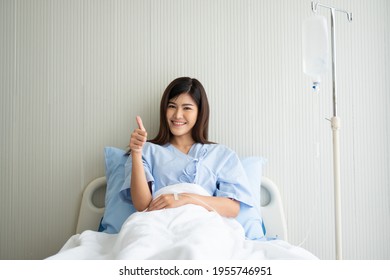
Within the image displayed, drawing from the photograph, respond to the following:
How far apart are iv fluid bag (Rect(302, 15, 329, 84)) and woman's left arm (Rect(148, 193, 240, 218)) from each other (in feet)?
2.00

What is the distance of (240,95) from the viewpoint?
174 centimetres

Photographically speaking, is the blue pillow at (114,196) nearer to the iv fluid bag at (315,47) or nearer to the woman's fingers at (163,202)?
the woman's fingers at (163,202)

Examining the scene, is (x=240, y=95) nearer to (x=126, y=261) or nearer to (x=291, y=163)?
(x=291, y=163)

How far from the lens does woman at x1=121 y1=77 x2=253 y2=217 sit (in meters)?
1.33

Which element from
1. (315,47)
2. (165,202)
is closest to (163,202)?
(165,202)

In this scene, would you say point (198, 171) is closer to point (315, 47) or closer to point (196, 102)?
point (196, 102)

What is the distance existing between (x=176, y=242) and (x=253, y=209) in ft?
1.80

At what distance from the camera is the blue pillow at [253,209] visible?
1.42 m

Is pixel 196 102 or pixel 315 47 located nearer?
pixel 315 47

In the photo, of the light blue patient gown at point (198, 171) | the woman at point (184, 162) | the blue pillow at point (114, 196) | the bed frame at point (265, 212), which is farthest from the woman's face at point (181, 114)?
the bed frame at point (265, 212)

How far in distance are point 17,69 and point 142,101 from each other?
68cm

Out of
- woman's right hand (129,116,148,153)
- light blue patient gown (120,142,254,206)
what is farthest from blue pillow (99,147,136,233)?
woman's right hand (129,116,148,153)

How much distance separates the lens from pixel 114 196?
1.49 m

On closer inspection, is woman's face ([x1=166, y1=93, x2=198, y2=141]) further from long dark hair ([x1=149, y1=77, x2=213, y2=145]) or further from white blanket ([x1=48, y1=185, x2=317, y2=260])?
white blanket ([x1=48, y1=185, x2=317, y2=260])
